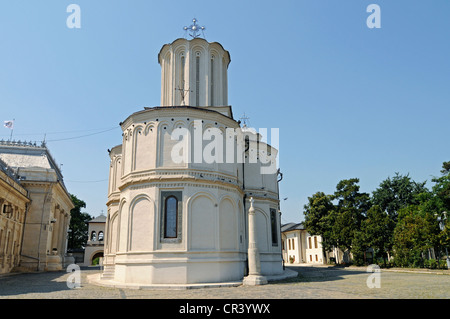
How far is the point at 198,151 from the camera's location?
19.4m

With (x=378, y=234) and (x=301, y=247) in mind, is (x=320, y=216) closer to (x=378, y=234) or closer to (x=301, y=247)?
(x=378, y=234)

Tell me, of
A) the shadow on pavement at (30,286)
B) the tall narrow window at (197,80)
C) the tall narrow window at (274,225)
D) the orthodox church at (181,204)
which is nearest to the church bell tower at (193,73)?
the tall narrow window at (197,80)

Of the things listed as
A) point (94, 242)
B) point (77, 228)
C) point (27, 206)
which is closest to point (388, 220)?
point (27, 206)

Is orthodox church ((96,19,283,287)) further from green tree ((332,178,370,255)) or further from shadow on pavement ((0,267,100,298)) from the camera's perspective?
green tree ((332,178,370,255))

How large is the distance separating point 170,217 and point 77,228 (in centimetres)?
5433

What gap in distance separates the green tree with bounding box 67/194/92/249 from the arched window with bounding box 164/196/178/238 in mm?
52807

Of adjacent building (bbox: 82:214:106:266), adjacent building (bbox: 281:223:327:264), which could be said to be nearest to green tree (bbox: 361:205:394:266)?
adjacent building (bbox: 281:223:327:264)

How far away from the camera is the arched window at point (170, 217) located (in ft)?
58.3

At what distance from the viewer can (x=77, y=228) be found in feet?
213

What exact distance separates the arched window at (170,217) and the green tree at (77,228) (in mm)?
52807
